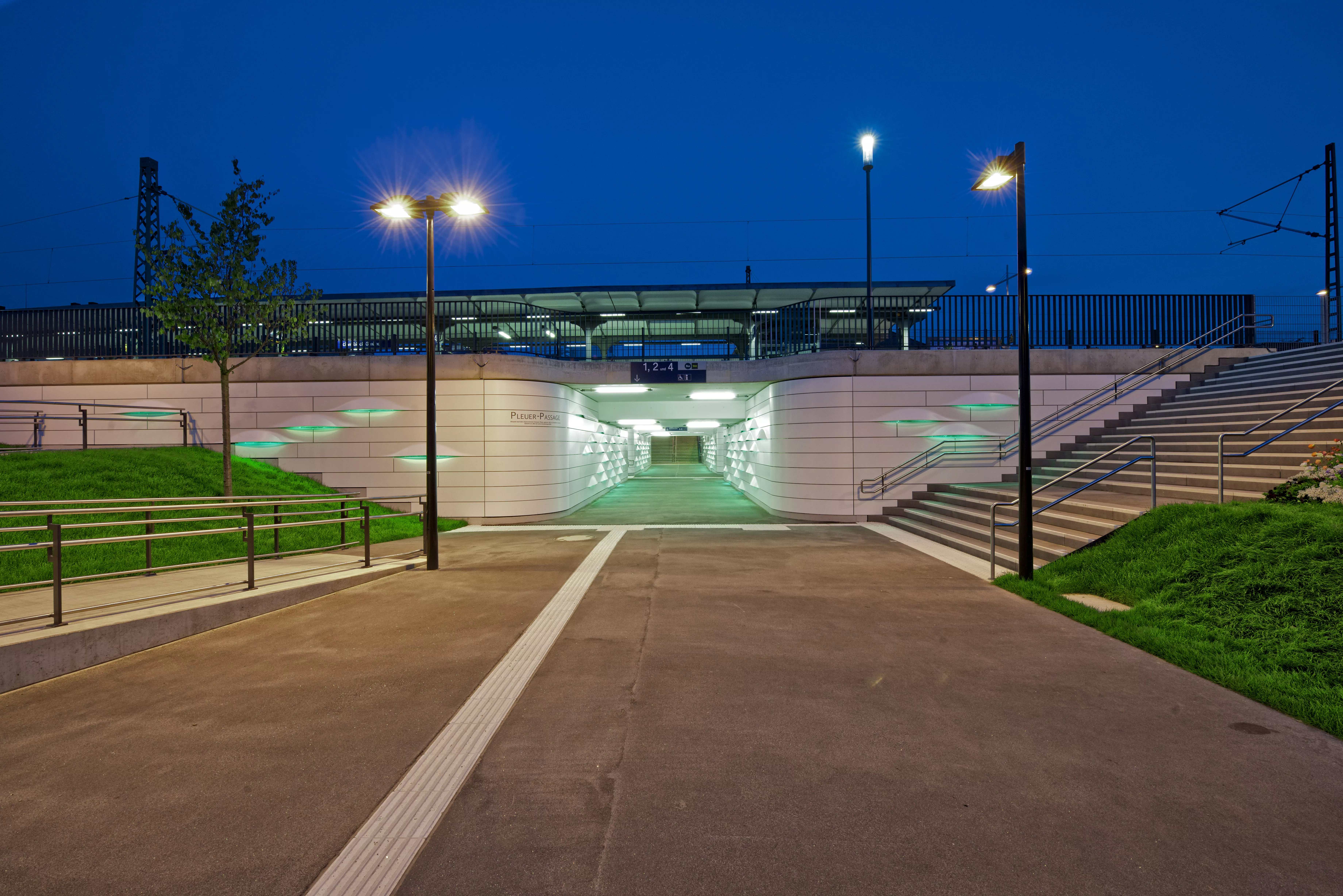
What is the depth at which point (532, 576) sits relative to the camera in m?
8.39

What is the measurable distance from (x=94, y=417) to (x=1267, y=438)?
83.8 ft

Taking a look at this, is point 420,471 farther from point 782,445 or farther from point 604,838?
point 604,838

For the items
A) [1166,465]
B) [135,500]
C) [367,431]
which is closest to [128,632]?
[135,500]

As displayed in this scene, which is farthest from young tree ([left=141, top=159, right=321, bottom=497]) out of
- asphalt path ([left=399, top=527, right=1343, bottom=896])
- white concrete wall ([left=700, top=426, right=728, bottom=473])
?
white concrete wall ([left=700, top=426, right=728, bottom=473])

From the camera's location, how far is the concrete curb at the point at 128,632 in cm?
441

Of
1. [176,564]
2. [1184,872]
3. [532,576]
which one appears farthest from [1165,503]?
[176,564]

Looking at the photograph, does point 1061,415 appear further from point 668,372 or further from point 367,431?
point 367,431

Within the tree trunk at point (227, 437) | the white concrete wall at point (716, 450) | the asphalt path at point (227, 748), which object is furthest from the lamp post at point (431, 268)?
the white concrete wall at point (716, 450)

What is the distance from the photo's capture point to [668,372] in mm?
16344

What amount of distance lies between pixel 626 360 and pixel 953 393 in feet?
29.0

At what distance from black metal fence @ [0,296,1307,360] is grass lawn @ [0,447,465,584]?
122 inches

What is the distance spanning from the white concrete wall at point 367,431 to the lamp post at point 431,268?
574 cm

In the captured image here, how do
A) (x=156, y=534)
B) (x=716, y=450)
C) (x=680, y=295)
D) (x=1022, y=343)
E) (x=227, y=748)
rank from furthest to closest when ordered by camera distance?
(x=716, y=450)
(x=680, y=295)
(x=1022, y=343)
(x=156, y=534)
(x=227, y=748)

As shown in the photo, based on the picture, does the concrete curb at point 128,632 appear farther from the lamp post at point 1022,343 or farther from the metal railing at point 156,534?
the lamp post at point 1022,343
